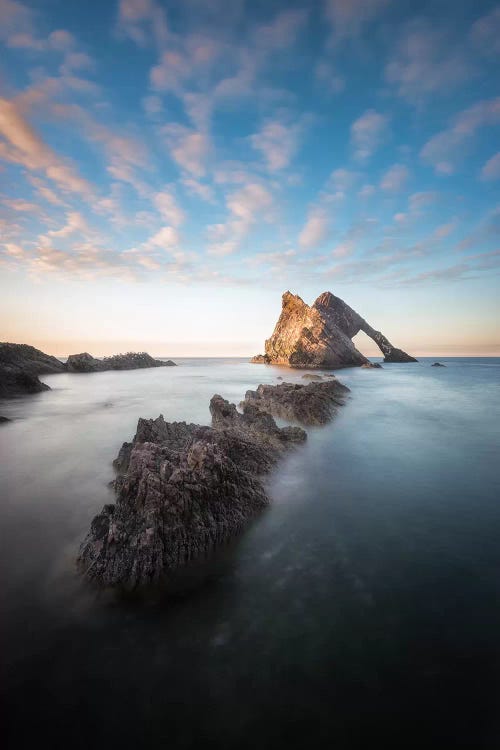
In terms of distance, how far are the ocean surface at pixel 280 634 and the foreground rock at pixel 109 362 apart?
1684 inches

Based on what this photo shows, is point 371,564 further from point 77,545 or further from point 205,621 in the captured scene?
point 77,545

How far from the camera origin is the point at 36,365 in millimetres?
36812

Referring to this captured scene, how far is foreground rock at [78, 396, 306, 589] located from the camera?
3701mm

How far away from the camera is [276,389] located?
1468 centimetres

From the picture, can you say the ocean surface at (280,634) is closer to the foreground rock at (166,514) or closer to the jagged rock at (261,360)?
the foreground rock at (166,514)

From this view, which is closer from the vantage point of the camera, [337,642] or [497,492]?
[337,642]

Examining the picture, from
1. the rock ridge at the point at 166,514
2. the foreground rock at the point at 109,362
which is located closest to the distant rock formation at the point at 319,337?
the foreground rock at the point at 109,362

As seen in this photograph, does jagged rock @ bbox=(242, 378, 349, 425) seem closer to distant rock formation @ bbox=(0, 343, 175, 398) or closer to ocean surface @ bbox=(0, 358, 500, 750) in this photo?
ocean surface @ bbox=(0, 358, 500, 750)

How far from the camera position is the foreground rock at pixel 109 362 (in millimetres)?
43812

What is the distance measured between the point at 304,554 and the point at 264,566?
0.60 meters

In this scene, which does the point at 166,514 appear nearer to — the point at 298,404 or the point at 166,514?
the point at 166,514

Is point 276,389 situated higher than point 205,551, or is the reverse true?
point 276,389

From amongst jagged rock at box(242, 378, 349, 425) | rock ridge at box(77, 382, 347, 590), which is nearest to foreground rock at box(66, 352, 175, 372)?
jagged rock at box(242, 378, 349, 425)

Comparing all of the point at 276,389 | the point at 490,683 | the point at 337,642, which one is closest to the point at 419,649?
the point at 490,683
